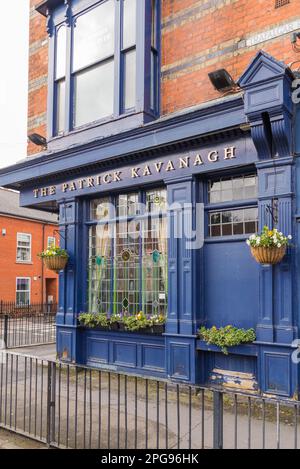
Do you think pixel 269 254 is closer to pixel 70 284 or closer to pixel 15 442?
pixel 15 442

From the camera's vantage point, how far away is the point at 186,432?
5434 millimetres

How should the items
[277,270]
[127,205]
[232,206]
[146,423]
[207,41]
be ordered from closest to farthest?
1. [146,423]
2. [277,270]
3. [232,206]
4. [207,41]
5. [127,205]

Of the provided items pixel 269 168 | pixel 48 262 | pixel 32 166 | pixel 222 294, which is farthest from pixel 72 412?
pixel 32 166

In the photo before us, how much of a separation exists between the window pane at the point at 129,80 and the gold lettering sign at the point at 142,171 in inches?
59.7

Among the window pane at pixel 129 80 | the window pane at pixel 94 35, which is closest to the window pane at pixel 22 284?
the window pane at pixel 94 35

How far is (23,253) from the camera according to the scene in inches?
1108

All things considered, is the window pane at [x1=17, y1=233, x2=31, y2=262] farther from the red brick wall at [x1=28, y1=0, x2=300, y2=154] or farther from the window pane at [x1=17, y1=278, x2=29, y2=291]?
the red brick wall at [x1=28, y1=0, x2=300, y2=154]

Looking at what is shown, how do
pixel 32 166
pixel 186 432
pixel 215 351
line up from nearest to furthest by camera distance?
pixel 186 432, pixel 215 351, pixel 32 166

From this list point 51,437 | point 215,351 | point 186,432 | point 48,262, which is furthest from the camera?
point 48,262

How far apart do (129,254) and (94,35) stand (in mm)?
5198

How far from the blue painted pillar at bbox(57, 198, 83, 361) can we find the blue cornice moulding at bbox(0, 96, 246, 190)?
0.97 meters

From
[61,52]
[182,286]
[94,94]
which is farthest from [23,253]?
[182,286]

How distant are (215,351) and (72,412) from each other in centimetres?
254

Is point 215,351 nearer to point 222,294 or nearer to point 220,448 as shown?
point 222,294
